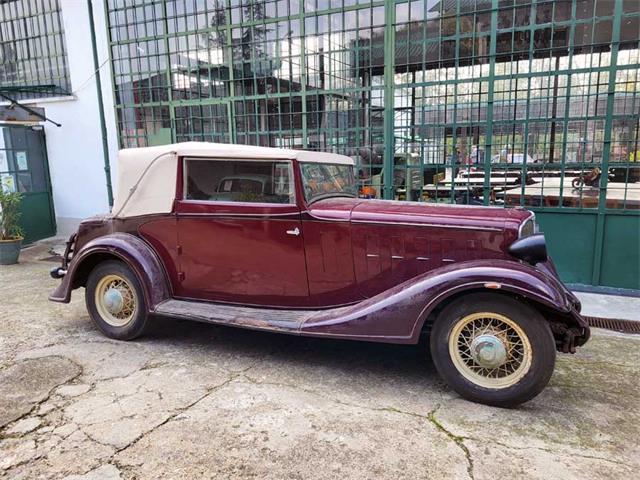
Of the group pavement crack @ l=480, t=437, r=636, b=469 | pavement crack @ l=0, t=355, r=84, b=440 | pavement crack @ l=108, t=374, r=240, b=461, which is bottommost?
pavement crack @ l=480, t=437, r=636, b=469

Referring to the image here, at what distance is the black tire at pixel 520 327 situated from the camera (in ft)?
9.72

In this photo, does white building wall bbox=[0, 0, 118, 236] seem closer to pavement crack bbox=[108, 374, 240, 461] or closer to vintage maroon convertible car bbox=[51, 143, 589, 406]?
vintage maroon convertible car bbox=[51, 143, 589, 406]

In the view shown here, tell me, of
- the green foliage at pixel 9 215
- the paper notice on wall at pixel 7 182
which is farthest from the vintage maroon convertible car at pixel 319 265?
the paper notice on wall at pixel 7 182

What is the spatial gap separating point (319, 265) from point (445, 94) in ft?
11.8

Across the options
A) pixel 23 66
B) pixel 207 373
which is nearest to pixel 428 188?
pixel 207 373

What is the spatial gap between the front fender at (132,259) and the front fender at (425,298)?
57.6 inches

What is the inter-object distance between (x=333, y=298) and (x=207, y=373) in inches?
45.3

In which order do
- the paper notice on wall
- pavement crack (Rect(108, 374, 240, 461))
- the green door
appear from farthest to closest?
the green door, the paper notice on wall, pavement crack (Rect(108, 374, 240, 461))

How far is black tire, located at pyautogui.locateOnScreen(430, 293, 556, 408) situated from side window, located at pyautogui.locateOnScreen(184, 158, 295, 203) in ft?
5.00

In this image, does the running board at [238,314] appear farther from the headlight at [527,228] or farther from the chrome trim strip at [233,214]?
the headlight at [527,228]

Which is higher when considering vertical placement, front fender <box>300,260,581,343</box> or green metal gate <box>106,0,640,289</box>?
green metal gate <box>106,0,640,289</box>

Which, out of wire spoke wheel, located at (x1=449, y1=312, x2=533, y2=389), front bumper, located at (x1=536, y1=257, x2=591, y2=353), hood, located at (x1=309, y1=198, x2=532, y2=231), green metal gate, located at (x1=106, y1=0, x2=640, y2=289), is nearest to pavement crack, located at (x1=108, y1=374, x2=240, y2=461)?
hood, located at (x1=309, y1=198, x2=532, y2=231)

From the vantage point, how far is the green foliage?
7.71m

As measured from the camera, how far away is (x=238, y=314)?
3.87m
